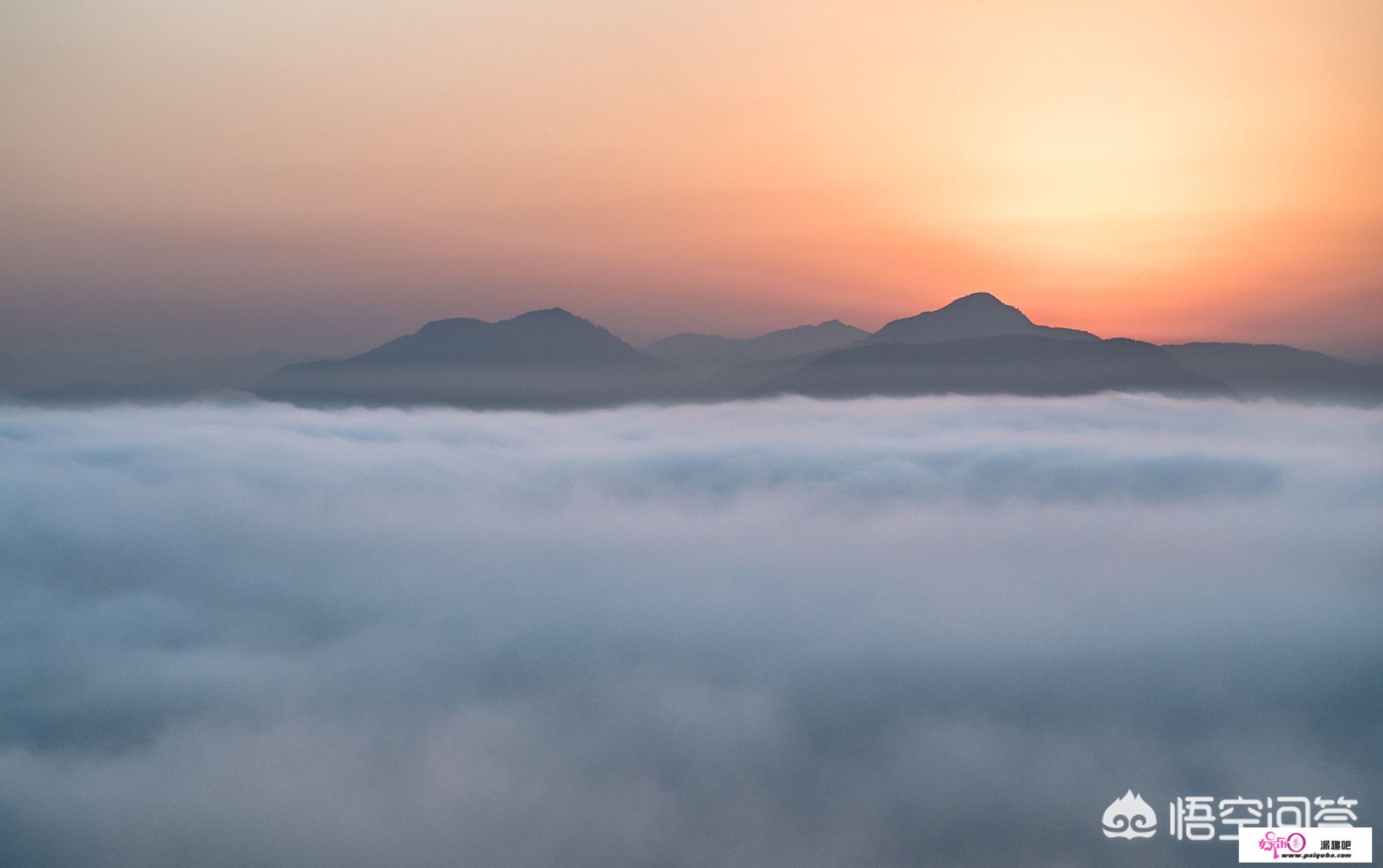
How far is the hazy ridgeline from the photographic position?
54.0 m

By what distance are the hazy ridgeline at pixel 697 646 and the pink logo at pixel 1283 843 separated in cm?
3186

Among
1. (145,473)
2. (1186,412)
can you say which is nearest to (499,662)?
(145,473)

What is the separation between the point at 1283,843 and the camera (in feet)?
66.1

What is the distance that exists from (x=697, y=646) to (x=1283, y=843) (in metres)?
66.1

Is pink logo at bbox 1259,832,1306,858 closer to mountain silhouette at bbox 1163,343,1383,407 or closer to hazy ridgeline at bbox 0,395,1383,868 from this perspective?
hazy ridgeline at bbox 0,395,1383,868

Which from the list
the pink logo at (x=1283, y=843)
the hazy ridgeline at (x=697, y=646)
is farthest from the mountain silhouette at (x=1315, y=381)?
the pink logo at (x=1283, y=843)

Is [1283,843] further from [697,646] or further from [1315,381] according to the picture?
[1315,381]

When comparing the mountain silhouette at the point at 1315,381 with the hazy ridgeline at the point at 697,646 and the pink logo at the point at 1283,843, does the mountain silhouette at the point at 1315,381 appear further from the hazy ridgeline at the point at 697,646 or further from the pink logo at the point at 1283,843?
the pink logo at the point at 1283,843

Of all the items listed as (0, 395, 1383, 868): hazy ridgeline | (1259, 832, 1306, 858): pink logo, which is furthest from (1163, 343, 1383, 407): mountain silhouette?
(1259, 832, 1306, 858): pink logo

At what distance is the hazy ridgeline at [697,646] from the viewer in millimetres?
54031

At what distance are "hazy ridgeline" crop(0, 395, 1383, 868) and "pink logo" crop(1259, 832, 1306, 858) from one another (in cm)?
3186

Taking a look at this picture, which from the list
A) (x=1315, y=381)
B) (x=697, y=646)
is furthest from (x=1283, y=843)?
(x=1315, y=381)

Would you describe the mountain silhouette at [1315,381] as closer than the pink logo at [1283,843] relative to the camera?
No

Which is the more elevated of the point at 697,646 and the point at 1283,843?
the point at 1283,843
